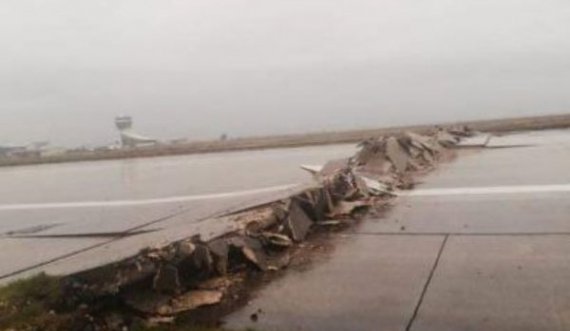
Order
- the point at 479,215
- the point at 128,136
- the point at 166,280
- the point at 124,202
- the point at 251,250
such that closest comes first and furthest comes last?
1. the point at 166,280
2. the point at 251,250
3. the point at 479,215
4. the point at 124,202
5. the point at 128,136

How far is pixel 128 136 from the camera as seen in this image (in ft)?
112

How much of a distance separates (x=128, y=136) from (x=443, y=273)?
30571mm

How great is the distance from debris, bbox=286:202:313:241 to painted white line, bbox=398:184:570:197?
2.51 m

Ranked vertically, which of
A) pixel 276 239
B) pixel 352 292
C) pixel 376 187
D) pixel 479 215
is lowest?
pixel 352 292

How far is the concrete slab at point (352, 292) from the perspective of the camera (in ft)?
15.5

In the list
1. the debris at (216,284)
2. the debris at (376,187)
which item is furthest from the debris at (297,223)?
the debris at (376,187)

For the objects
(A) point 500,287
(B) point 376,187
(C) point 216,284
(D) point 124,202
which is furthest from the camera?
(D) point 124,202

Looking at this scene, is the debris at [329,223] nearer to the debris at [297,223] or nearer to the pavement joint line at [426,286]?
the debris at [297,223]

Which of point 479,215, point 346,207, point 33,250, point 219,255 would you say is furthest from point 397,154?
point 33,250

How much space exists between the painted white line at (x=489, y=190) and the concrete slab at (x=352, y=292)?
8.79 feet

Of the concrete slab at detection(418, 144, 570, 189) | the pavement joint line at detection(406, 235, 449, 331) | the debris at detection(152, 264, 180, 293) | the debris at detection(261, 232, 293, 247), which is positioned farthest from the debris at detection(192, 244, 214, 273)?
the concrete slab at detection(418, 144, 570, 189)

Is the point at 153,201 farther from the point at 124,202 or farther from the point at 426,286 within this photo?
the point at 426,286

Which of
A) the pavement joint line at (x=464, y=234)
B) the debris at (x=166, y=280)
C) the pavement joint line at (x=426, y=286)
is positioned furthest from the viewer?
the pavement joint line at (x=464, y=234)

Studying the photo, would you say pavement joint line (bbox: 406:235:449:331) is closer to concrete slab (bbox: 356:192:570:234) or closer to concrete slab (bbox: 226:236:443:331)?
concrete slab (bbox: 226:236:443:331)
